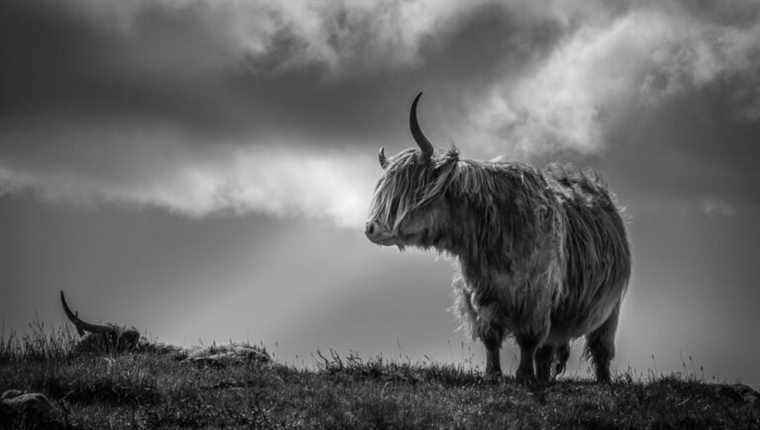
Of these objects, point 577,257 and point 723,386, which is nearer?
→ point 723,386

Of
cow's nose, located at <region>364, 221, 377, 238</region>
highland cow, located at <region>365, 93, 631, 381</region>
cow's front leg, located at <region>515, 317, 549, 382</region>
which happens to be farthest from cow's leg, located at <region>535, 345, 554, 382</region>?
cow's nose, located at <region>364, 221, 377, 238</region>

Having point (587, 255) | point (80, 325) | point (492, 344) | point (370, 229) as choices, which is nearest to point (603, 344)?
point (587, 255)

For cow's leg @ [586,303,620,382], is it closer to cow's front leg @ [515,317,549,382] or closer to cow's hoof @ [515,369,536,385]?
cow's front leg @ [515,317,549,382]

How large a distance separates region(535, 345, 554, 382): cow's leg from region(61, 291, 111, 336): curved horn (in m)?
6.49

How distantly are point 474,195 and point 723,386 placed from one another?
12.7 ft

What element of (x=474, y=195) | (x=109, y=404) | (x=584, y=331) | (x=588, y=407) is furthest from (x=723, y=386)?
(x=109, y=404)

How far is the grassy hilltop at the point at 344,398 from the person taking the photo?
287 inches

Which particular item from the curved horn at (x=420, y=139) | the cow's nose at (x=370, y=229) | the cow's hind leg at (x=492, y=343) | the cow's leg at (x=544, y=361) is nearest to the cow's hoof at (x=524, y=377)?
the cow's hind leg at (x=492, y=343)

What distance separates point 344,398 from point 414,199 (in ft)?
9.66

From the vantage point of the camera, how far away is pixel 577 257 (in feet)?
36.6

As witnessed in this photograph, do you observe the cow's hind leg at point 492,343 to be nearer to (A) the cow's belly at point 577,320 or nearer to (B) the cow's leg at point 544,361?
(A) the cow's belly at point 577,320

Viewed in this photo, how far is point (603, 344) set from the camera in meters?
12.4

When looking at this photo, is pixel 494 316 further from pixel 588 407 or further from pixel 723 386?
pixel 723 386

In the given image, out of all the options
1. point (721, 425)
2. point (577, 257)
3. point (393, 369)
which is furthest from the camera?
point (577, 257)
